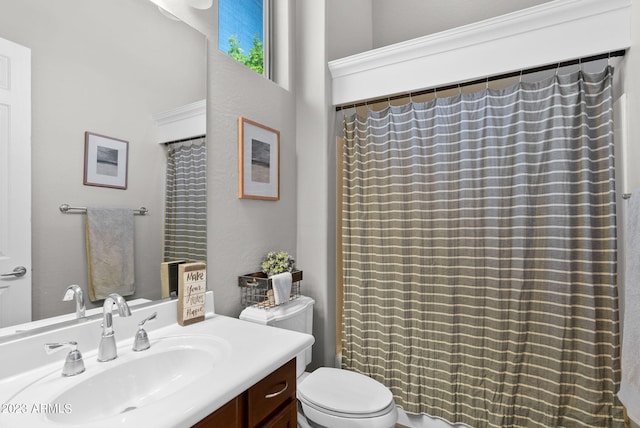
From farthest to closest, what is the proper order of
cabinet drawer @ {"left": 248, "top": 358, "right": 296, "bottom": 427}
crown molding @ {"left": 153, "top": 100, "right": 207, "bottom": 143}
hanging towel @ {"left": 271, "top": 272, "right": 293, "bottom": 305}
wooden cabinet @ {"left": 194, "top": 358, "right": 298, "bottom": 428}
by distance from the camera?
hanging towel @ {"left": 271, "top": 272, "right": 293, "bottom": 305}
crown molding @ {"left": 153, "top": 100, "right": 207, "bottom": 143}
cabinet drawer @ {"left": 248, "top": 358, "right": 296, "bottom": 427}
wooden cabinet @ {"left": 194, "top": 358, "right": 298, "bottom": 428}

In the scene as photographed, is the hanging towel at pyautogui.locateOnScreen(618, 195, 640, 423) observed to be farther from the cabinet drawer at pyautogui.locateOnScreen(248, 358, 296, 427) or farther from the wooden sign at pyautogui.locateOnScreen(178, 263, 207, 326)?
the wooden sign at pyautogui.locateOnScreen(178, 263, 207, 326)

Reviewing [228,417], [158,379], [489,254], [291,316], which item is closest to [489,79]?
[489,254]

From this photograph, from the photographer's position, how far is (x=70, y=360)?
0.95 meters

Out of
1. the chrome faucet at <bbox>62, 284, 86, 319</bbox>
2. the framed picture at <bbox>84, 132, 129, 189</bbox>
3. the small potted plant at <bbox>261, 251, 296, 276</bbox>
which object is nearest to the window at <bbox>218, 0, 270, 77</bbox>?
the framed picture at <bbox>84, 132, 129, 189</bbox>

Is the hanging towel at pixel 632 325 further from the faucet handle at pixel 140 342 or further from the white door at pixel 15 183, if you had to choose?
the white door at pixel 15 183

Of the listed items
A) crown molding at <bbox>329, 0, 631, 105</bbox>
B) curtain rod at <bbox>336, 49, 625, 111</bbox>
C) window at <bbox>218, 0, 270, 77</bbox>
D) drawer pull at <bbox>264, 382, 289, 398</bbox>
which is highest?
window at <bbox>218, 0, 270, 77</bbox>

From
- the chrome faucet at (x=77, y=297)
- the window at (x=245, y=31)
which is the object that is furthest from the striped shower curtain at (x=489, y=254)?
the chrome faucet at (x=77, y=297)

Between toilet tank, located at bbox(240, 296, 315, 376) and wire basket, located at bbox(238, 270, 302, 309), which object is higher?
wire basket, located at bbox(238, 270, 302, 309)

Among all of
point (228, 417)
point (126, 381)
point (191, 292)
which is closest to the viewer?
point (228, 417)

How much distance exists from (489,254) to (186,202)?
1556mm

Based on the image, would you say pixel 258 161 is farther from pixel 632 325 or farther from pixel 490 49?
pixel 632 325

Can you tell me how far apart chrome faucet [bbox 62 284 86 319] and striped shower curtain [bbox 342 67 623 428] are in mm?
1435

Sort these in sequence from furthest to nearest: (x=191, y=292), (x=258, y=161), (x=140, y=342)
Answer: (x=258, y=161)
(x=191, y=292)
(x=140, y=342)

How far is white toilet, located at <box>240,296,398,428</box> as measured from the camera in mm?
1460
